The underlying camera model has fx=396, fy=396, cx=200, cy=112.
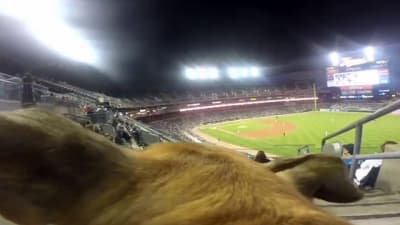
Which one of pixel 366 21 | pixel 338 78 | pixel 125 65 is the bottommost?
pixel 338 78

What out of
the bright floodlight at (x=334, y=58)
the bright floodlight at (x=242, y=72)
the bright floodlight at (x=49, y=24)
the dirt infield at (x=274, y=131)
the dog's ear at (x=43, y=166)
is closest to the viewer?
the dog's ear at (x=43, y=166)

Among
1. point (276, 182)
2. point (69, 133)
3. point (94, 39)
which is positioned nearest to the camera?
point (69, 133)

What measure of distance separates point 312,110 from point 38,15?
27841 mm

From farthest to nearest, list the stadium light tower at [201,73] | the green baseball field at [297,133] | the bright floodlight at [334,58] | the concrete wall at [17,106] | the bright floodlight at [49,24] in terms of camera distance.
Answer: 1. the bright floodlight at [334,58]
2. the stadium light tower at [201,73]
3. the green baseball field at [297,133]
4. the bright floodlight at [49,24]
5. the concrete wall at [17,106]

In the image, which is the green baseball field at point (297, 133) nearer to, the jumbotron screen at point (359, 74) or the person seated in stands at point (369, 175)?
the jumbotron screen at point (359, 74)

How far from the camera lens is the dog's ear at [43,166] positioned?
0.47m

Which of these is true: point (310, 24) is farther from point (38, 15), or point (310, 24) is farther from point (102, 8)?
point (38, 15)

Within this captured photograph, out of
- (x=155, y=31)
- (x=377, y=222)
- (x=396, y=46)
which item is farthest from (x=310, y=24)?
(x=377, y=222)

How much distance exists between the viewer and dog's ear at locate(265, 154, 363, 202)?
35.8 inches

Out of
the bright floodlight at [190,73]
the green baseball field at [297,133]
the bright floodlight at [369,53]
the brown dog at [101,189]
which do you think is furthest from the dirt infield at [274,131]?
the brown dog at [101,189]

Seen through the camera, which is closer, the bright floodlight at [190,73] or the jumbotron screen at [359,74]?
the jumbotron screen at [359,74]

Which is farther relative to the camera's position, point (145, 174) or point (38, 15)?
point (38, 15)

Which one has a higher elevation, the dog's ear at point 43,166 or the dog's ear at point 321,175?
the dog's ear at point 43,166

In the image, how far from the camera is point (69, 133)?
0.51 m
